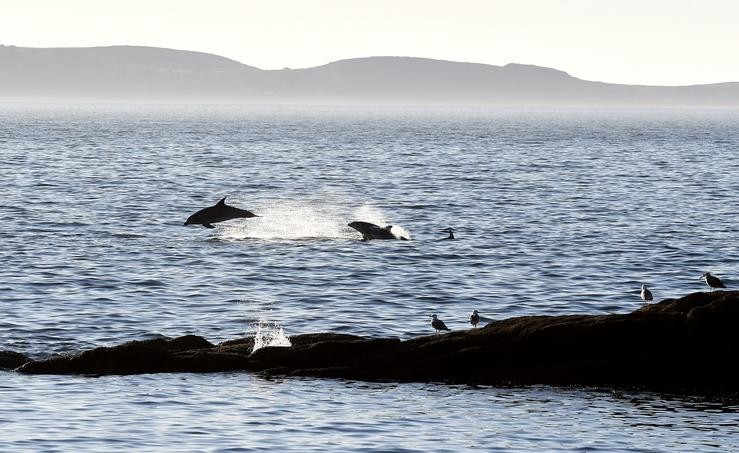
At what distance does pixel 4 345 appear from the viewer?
2858cm

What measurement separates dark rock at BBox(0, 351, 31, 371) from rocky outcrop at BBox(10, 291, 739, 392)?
0.48m

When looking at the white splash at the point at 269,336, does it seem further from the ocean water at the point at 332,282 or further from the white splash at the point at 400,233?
the white splash at the point at 400,233

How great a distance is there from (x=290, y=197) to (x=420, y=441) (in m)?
56.3

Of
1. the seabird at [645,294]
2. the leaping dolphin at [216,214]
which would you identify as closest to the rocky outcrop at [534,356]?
the seabird at [645,294]

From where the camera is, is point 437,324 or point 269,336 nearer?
point 269,336

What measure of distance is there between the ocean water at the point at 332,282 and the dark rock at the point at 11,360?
1182mm

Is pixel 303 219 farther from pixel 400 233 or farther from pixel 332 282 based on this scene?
pixel 332 282

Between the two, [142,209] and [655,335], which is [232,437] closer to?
[655,335]

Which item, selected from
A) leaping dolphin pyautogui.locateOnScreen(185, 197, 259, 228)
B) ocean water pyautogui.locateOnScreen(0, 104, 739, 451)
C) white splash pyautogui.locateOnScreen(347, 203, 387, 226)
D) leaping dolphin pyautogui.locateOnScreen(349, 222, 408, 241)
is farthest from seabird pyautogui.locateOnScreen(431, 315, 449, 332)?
white splash pyautogui.locateOnScreen(347, 203, 387, 226)

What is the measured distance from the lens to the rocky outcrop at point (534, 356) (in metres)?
24.1

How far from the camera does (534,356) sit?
24.5m

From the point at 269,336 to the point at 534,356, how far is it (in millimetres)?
6691

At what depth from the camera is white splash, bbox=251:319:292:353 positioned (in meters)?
27.1

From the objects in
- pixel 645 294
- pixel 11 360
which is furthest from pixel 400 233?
pixel 11 360
